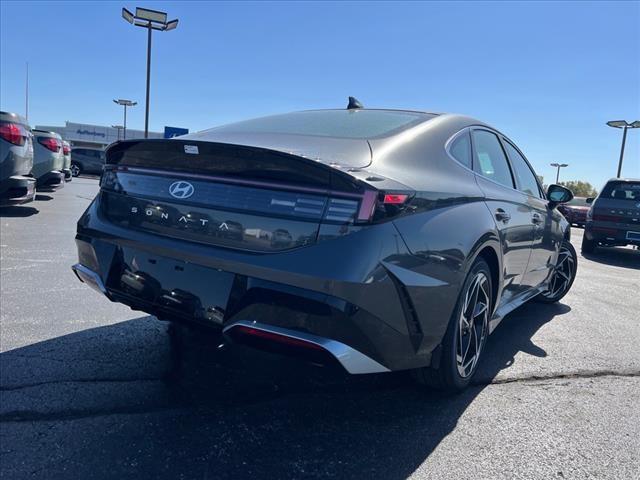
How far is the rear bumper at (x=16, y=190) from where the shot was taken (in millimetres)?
7879

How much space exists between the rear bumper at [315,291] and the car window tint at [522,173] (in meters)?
1.86

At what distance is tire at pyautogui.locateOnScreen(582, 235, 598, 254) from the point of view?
10648 mm

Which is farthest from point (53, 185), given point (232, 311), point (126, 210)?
point (232, 311)

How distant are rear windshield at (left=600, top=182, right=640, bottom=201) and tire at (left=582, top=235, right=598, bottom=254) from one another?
943 mm

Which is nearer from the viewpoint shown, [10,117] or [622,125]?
[10,117]

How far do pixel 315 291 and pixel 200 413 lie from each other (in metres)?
1.02

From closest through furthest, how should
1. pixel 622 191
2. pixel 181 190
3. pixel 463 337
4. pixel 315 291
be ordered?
pixel 315 291 < pixel 181 190 < pixel 463 337 < pixel 622 191

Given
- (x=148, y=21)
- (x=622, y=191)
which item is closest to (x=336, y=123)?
(x=622, y=191)

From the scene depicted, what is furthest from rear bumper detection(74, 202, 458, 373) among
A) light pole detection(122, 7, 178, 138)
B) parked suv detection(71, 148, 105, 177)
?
parked suv detection(71, 148, 105, 177)

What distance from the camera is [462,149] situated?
3039 millimetres

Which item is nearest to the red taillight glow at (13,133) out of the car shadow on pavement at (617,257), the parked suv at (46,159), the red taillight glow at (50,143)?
the parked suv at (46,159)

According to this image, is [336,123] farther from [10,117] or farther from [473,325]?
[10,117]

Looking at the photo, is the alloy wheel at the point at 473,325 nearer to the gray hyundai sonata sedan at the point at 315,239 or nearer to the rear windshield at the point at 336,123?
the gray hyundai sonata sedan at the point at 315,239

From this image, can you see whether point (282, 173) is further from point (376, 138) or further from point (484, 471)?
point (484, 471)
